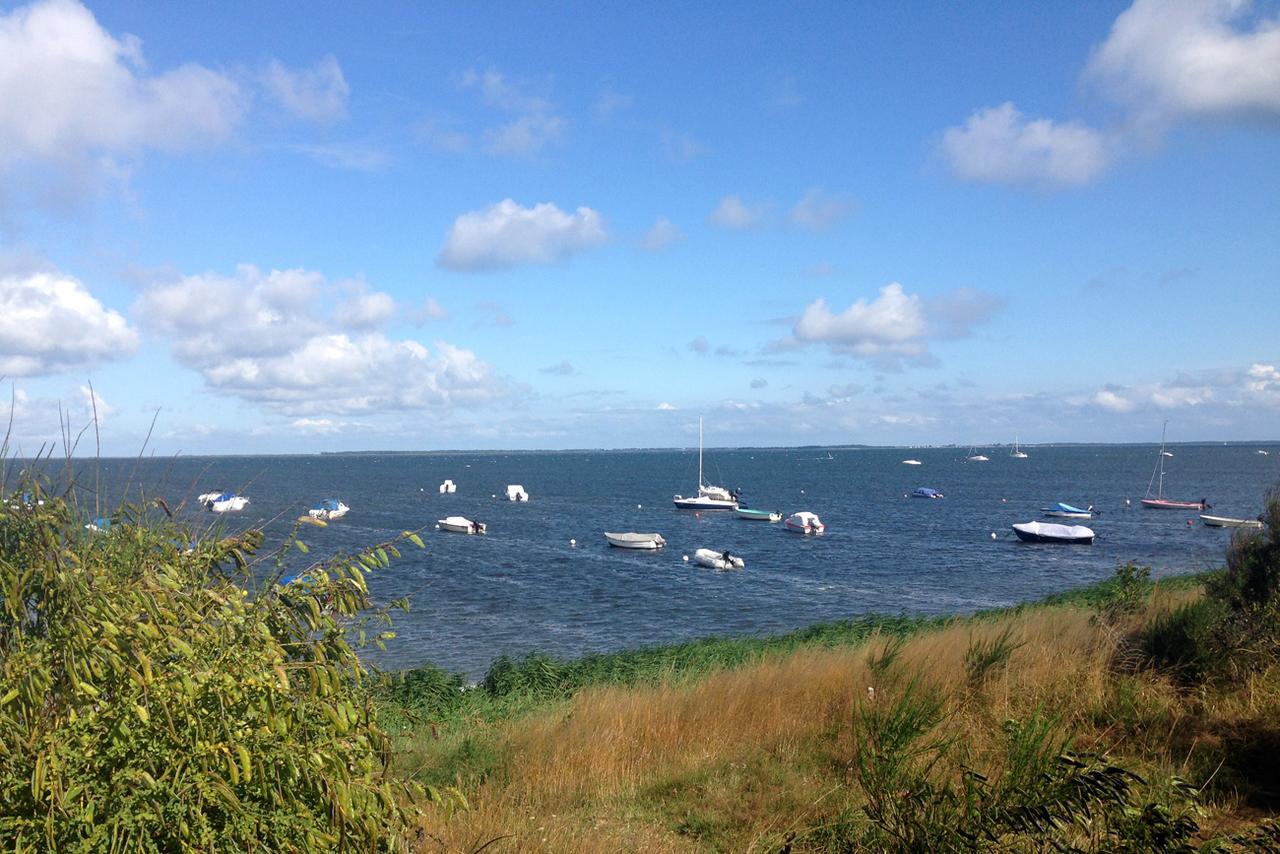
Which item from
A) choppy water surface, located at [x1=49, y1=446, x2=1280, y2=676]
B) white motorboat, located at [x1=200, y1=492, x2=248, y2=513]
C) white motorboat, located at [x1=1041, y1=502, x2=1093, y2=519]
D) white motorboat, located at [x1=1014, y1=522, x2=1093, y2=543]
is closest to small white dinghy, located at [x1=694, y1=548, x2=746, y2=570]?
choppy water surface, located at [x1=49, y1=446, x2=1280, y2=676]

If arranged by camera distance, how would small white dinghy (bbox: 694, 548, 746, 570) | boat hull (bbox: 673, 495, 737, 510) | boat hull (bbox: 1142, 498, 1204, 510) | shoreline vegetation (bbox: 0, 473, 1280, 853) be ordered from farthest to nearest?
1. boat hull (bbox: 673, 495, 737, 510)
2. boat hull (bbox: 1142, 498, 1204, 510)
3. small white dinghy (bbox: 694, 548, 746, 570)
4. shoreline vegetation (bbox: 0, 473, 1280, 853)

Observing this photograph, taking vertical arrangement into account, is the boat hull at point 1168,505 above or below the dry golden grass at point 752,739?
below

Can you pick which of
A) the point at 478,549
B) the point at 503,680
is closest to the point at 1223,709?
the point at 503,680

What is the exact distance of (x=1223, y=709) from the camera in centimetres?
789

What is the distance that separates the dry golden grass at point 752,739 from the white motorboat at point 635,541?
4490 centimetres

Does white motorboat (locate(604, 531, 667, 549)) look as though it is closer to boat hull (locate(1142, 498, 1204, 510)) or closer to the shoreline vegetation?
the shoreline vegetation

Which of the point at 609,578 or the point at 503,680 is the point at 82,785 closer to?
the point at 503,680

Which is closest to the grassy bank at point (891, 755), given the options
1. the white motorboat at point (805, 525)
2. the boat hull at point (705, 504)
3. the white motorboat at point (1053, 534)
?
the white motorboat at point (1053, 534)

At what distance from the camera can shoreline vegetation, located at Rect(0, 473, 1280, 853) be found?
293cm

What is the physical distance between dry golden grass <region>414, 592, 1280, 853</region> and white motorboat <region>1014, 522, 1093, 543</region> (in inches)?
2008

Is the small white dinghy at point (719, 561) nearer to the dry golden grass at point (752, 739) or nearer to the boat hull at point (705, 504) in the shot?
the dry golden grass at point (752, 739)

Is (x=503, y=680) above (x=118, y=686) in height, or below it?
below

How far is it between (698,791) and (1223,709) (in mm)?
4816

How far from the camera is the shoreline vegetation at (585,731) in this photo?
293cm
